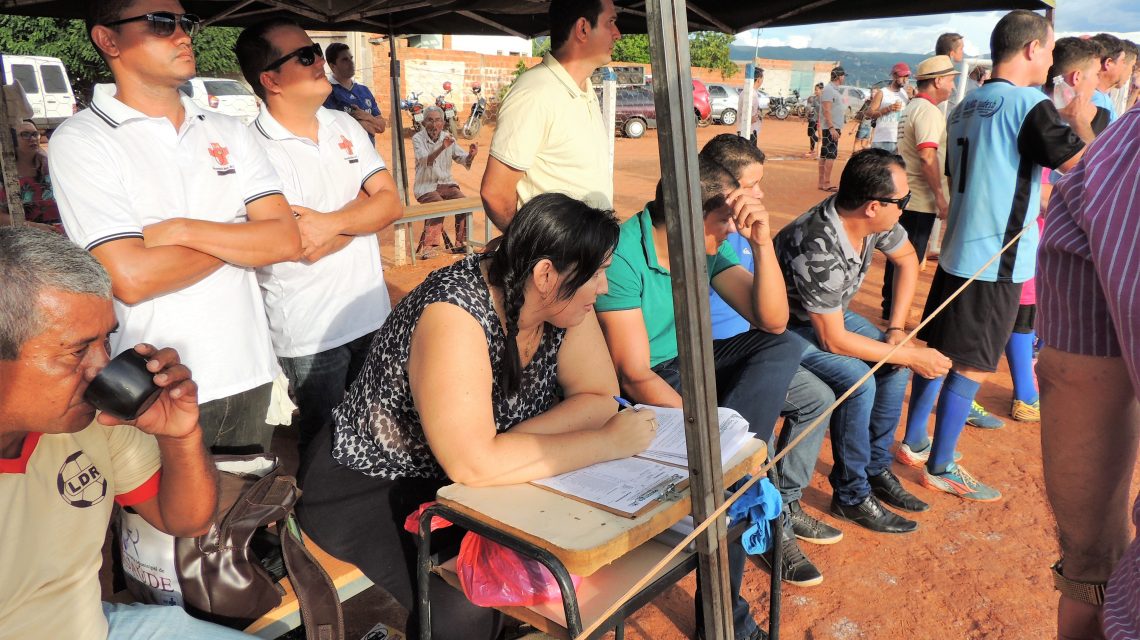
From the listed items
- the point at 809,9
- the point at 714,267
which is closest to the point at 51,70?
the point at 809,9

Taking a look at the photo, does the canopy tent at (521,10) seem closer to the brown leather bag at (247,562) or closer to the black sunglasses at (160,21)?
the black sunglasses at (160,21)

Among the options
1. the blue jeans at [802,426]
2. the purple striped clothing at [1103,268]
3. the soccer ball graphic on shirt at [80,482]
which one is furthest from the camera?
the blue jeans at [802,426]

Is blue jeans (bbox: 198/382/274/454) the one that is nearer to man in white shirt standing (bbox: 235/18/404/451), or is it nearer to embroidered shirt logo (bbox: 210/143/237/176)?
man in white shirt standing (bbox: 235/18/404/451)

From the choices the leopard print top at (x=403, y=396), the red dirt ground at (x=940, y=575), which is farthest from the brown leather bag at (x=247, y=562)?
the red dirt ground at (x=940, y=575)

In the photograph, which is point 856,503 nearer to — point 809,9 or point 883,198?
point 883,198

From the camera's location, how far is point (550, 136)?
3.54 m

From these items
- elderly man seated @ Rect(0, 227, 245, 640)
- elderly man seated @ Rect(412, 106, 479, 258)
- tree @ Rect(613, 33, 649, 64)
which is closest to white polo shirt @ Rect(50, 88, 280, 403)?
elderly man seated @ Rect(0, 227, 245, 640)

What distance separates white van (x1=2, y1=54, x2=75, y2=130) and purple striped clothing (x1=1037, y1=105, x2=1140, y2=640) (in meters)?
→ 17.1

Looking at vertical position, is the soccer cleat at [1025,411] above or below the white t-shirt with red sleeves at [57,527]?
below

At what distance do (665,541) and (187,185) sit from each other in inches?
69.4

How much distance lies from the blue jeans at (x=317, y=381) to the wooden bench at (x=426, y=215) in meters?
2.94

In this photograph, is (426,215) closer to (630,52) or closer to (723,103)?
(723,103)

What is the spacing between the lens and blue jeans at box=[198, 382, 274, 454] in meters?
2.33

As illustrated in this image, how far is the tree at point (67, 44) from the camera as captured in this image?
20484 mm
